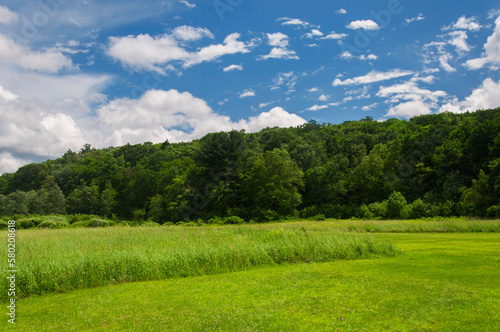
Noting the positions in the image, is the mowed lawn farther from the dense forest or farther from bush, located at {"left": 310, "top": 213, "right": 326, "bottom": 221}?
bush, located at {"left": 310, "top": 213, "right": 326, "bottom": 221}

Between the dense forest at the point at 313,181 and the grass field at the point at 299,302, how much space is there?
33.8 meters

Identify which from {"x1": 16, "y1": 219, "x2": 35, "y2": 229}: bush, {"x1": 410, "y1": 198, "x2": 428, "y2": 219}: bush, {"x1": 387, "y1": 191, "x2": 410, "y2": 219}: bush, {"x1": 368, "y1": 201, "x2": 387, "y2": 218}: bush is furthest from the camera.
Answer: {"x1": 368, "y1": 201, "x2": 387, "y2": 218}: bush

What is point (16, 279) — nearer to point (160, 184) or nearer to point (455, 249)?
point (455, 249)

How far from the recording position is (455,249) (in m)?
16.4

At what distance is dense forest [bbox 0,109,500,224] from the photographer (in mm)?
Answer: 50844

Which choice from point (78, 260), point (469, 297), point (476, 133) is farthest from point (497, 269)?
point (476, 133)

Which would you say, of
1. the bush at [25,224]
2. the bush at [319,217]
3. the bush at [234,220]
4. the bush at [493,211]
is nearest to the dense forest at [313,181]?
the bush at [493,211]

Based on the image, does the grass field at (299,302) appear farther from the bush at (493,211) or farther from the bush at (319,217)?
the bush at (319,217)

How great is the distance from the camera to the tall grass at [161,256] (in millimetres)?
12789

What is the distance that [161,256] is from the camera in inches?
584

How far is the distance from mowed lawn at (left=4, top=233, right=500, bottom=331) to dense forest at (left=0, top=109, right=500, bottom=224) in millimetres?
33635

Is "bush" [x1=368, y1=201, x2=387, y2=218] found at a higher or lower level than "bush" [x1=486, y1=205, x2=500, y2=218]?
lower

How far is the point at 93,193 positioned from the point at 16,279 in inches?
3006

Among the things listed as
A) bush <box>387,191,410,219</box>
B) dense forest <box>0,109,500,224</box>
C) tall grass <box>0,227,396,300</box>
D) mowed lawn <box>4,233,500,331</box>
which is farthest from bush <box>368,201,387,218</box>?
mowed lawn <box>4,233,500,331</box>
